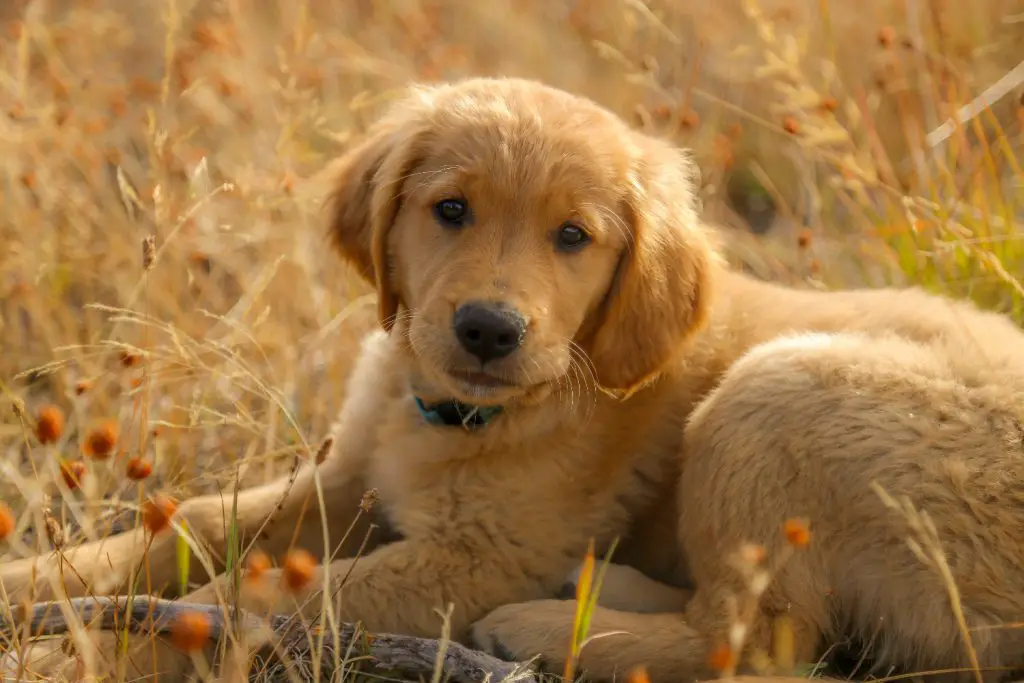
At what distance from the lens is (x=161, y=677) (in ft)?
8.21

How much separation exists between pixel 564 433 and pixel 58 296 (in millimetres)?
2087

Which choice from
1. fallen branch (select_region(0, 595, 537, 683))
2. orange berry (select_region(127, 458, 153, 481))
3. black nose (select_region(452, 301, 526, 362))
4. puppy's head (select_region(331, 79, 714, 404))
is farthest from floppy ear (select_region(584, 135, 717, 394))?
orange berry (select_region(127, 458, 153, 481))

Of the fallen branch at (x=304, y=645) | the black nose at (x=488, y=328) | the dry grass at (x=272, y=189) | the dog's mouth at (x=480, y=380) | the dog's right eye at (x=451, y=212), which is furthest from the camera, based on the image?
the dry grass at (x=272, y=189)

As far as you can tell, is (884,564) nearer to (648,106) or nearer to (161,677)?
(161,677)

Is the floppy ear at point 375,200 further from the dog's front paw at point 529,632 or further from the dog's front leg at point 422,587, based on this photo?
the dog's front paw at point 529,632

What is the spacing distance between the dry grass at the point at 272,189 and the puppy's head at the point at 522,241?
17.7 inches

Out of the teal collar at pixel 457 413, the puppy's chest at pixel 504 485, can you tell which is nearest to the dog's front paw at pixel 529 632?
the puppy's chest at pixel 504 485

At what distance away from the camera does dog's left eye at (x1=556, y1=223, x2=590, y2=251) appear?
2775 millimetres

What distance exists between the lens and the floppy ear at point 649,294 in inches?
113

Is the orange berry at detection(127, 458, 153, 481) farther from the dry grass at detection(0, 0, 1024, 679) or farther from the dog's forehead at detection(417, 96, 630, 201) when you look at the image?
the dog's forehead at detection(417, 96, 630, 201)

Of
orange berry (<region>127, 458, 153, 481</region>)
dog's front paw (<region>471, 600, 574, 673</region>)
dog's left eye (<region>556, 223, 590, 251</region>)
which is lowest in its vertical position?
dog's front paw (<region>471, 600, 574, 673</region>)

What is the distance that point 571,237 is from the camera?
2.79 m

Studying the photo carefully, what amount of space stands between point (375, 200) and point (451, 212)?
0.92ft

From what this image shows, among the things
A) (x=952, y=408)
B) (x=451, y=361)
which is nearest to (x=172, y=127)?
(x=451, y=361)
